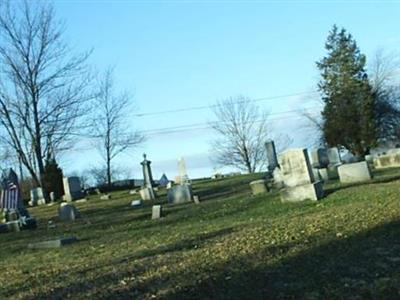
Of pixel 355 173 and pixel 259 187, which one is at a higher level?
pixel 259 187

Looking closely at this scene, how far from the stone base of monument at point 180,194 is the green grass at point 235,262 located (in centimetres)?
1043

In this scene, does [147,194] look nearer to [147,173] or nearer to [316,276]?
[147,173]

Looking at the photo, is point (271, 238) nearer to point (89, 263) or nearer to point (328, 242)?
point (328, 242)

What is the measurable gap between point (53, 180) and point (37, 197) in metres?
2.43

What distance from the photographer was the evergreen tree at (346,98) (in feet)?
185

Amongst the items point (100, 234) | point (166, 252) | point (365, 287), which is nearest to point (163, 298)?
point (365, 287)

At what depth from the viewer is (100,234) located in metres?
14.2

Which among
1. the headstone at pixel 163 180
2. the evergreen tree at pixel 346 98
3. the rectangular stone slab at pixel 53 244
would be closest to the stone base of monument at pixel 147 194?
the headstone at pixel 163 180

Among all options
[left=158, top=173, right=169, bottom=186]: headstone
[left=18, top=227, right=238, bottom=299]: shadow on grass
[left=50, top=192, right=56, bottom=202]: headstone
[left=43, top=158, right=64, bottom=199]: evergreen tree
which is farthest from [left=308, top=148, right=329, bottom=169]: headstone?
[left=18, top=227, right=238, bottom=299]: shadow on grass

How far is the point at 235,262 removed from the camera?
751cm

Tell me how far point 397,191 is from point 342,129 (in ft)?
146

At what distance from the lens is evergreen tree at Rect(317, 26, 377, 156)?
56.5 m

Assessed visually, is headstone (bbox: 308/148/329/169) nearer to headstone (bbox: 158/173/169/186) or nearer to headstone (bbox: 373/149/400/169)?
headstone (bbox: 373/149/400/169)

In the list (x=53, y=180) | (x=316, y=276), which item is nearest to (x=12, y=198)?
(x=316, y=276)
